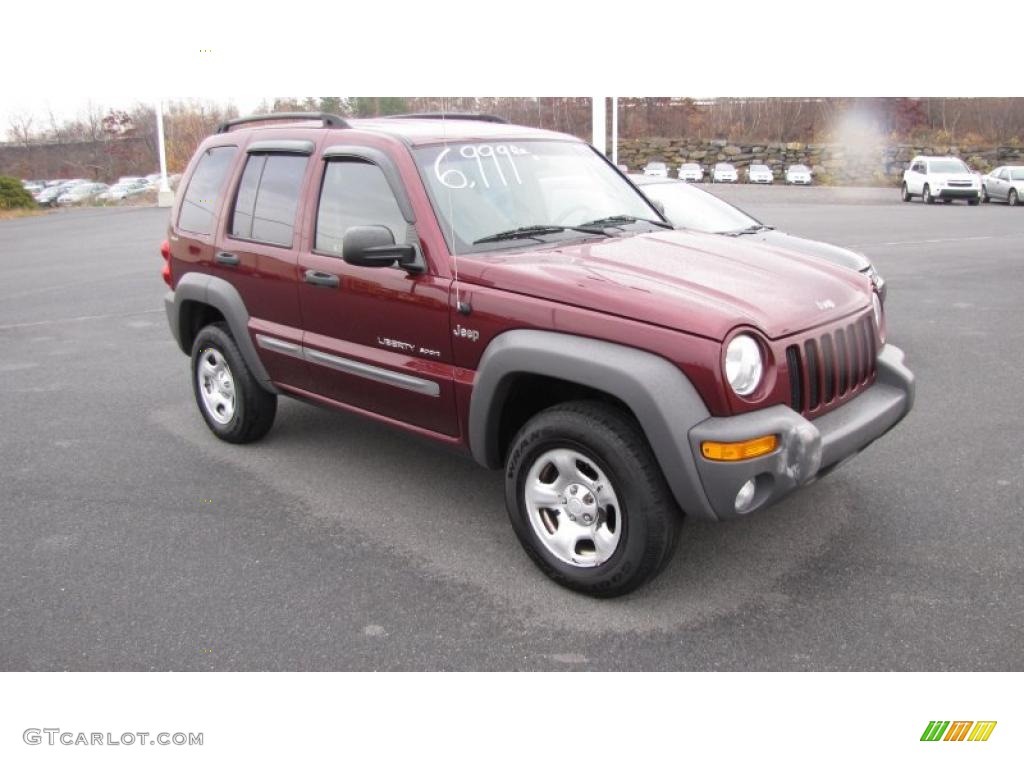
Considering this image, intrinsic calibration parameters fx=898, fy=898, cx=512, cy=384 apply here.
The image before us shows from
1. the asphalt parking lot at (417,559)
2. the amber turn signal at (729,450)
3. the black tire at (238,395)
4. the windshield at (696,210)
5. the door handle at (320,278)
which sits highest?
the windshield at (696,210)

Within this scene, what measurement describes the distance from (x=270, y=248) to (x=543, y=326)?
2015mm

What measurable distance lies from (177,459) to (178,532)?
1147 millimetres

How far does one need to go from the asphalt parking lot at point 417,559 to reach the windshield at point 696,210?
211 centimetres

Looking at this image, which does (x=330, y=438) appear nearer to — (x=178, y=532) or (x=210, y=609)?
(x=178, y=532)

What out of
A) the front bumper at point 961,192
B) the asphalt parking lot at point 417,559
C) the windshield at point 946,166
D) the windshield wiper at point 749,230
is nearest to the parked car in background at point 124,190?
the windshield at point 946,166

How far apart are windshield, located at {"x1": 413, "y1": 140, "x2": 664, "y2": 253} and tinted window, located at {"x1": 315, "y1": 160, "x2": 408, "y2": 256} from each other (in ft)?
0.79

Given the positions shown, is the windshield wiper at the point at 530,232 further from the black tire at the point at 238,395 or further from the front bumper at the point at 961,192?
the front bumper at the point at 961,192

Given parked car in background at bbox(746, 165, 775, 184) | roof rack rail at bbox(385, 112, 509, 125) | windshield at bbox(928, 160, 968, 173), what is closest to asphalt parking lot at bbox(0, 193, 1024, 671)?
roof rack rail at bbox(385, 112, 509, 125)

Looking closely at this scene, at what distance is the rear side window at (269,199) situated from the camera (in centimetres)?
486

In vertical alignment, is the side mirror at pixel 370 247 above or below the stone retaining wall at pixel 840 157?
below

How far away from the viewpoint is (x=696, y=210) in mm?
8117
